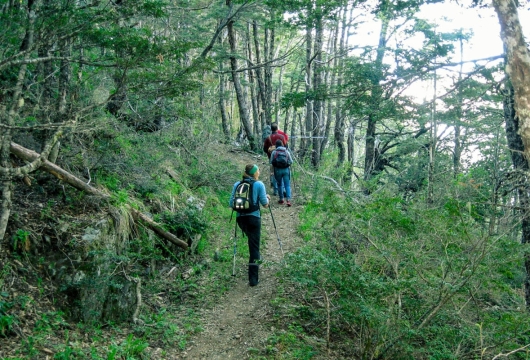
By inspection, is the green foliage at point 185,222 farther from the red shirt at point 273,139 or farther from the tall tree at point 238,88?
the tall tree at point 238,88

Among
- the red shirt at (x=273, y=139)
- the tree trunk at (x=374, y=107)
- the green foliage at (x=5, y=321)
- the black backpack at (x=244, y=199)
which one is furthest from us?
the red shirt at (x=273, y=139)

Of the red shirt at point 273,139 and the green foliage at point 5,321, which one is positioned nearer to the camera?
the green foliage at point 5,321

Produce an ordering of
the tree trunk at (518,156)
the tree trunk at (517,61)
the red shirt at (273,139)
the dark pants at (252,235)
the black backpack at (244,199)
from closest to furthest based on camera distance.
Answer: the tree trunk at (517,61), the tree trunk at (518,156), the black backpack at (244,199), the dark pants at (252,235), the red shirt at (273,139)

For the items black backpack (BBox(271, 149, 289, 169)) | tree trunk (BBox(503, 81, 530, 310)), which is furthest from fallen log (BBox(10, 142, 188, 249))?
tree trunk (BBox(503, 81, 530, 310))

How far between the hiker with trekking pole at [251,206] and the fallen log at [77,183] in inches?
58.5

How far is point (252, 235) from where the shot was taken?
7703 millimetres

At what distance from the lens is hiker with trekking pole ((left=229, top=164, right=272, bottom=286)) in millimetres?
7488

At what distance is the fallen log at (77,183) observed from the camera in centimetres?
666

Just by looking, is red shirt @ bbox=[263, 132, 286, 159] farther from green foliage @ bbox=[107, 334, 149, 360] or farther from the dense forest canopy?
green foliage @ bbox=[107, 334, 149, 360]

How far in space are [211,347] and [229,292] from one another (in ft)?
5.54

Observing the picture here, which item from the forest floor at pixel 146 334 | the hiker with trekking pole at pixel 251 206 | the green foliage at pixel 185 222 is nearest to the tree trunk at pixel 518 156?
the forest floor at pixel 146 334

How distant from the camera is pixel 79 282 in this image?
5867mm

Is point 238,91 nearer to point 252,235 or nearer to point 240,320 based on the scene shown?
point 252,235

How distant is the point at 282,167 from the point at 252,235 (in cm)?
433
